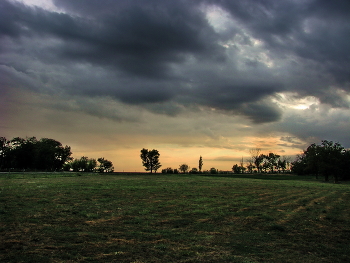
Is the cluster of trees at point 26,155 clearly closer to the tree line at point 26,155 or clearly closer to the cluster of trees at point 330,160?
the tree line at point 26,155

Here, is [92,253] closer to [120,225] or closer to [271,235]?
[120,225]

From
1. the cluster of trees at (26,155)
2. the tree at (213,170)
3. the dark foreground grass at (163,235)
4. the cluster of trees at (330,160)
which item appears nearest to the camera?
the dark foreground grass at (163,235)

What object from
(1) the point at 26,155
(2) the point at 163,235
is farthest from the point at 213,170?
(2) the point at 163,235

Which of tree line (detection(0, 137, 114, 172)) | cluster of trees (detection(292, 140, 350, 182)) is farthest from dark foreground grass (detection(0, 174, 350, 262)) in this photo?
tree line (detection(0, 137, 114, 172))

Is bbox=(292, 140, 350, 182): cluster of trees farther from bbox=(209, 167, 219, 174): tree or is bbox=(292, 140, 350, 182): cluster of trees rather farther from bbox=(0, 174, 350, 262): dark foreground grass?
bbox=(0, 174, 350, 262): dark foreground grass

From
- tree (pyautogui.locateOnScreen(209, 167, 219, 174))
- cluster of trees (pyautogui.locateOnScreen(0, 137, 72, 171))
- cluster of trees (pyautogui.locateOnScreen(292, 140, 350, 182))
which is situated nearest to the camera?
cluster of trees (pyautogui.locateOnScreen(292, 140, 350, 182))

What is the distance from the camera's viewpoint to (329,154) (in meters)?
106

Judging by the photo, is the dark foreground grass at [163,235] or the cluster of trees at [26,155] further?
the cluster of trees at [26,155]

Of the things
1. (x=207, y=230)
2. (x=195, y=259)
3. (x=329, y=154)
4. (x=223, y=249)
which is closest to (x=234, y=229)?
(x=207, y=230)

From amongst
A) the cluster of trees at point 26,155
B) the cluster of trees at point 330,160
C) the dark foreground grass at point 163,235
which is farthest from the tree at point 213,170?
the dark foreground grass at point 163,235

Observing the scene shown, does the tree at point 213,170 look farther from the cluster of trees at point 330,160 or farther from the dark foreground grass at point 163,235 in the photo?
Answer: the dark foreground grass at point 163,235

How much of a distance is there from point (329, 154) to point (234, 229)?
363 feet

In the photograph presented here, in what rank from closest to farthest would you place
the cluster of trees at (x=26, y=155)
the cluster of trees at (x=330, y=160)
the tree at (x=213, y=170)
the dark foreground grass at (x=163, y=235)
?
the dark foreground grass at (x=163, y=235), the cluster of trees at (x=330, y=160), the cluster of trees at (x=26, y=155), the tree at (x=213, y=170)

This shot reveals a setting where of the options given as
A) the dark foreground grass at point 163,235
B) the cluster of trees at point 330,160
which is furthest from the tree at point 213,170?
the dark foreground grass at point 163,235
